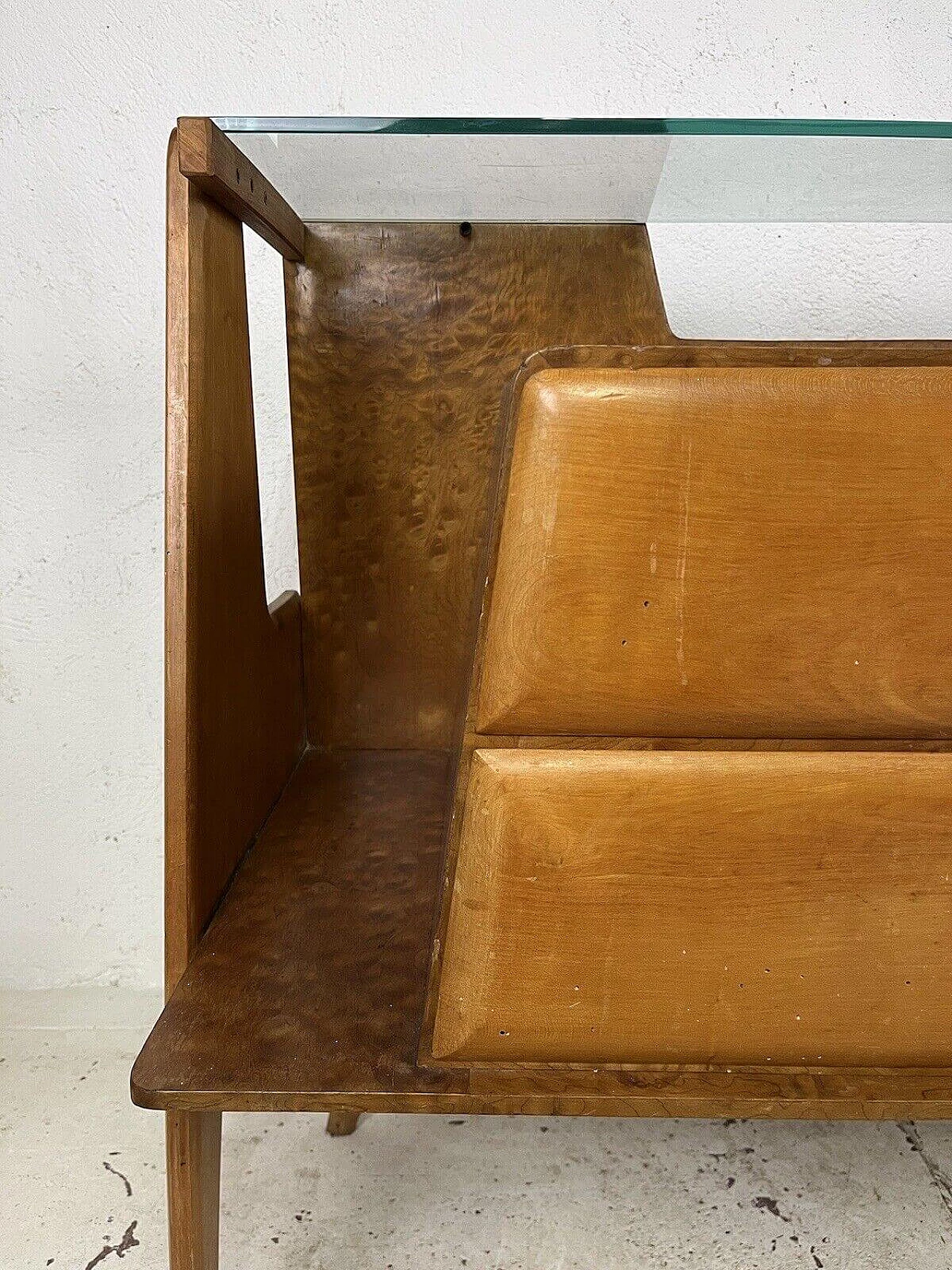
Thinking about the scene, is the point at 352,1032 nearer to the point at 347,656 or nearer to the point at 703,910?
the point at 703,910

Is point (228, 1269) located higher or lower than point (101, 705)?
lower

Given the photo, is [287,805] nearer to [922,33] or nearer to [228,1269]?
[228,1269]

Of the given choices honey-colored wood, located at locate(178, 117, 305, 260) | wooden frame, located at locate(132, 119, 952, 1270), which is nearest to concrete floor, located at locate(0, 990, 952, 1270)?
wooden frame, located at locate(132, 119, 952, 1270)

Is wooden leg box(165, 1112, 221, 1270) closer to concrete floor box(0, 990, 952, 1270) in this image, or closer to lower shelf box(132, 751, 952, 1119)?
lower shelf box(132, 751, 952, 1119)

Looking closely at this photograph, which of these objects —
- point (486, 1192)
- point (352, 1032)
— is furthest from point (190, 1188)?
point (486, 1192)

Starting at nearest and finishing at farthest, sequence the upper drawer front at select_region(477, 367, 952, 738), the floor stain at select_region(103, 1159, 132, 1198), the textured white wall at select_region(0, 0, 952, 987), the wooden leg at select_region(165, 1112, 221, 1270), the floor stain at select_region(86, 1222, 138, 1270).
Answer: the upper drawer front at select_region(477, 367, 952, 738) < the wooden leg at select_region(165, 1112, 221, 1270) < the floor stain at select_region(86, 1222, 138, 1270) < the floor stain at select_region(103, 1159, 132, 1198) < the textured white wall at select_region(0, 0, 952, 987)

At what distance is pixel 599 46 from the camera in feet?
4.77

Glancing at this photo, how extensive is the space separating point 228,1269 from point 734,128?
1.16 metres

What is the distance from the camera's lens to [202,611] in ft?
2.93

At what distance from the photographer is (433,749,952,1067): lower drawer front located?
→ 2.16ft

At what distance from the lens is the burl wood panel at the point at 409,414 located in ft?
4.34

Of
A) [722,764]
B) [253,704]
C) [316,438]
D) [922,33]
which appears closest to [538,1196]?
[253,704]

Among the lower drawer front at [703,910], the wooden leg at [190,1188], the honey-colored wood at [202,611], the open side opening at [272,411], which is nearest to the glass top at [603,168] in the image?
the honey-colored wood at [202,611]

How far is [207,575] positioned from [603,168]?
0.52m
